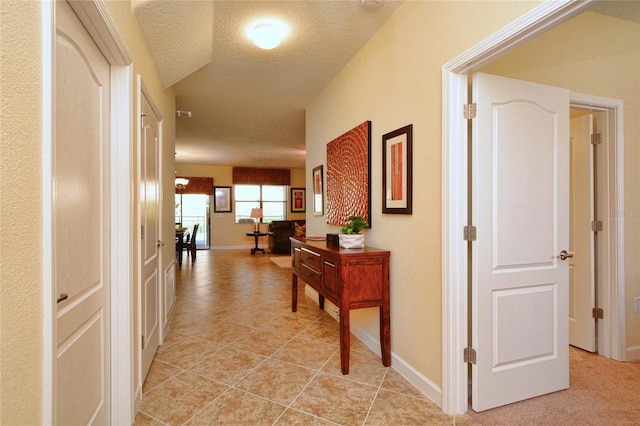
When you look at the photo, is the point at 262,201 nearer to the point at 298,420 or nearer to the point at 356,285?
the point at 356,285

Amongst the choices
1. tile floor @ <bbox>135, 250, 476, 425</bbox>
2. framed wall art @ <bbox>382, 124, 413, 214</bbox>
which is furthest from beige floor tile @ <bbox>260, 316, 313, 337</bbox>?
framed wall art @ <bbox>382, 124, 413, 214</bbox>

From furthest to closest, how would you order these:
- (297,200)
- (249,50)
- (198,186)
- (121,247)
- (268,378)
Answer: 1. (297,200)
2. (198,186)
3. (249,50)
4. (268,378)
5. (121,247)

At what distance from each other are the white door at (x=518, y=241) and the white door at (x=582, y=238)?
2.81 feet

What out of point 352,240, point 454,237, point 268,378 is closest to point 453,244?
point 454,237

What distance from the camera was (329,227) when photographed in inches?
148

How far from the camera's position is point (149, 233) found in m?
2.40

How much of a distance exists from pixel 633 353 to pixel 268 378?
2878mm

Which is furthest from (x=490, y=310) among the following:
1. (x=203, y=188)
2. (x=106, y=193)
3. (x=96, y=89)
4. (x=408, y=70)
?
(x=203, y=188)

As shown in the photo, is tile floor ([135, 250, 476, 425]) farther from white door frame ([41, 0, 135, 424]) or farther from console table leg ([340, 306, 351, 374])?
white door frame ([41, 0, 135, 424])

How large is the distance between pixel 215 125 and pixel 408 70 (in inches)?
159

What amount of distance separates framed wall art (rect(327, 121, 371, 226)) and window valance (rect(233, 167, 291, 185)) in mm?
7012

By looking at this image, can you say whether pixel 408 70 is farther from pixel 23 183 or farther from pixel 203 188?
pixel 203 188

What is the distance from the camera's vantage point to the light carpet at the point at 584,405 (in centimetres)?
178

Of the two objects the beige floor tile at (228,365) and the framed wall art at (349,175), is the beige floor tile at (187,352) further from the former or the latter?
the framed wall art at (349,175)
